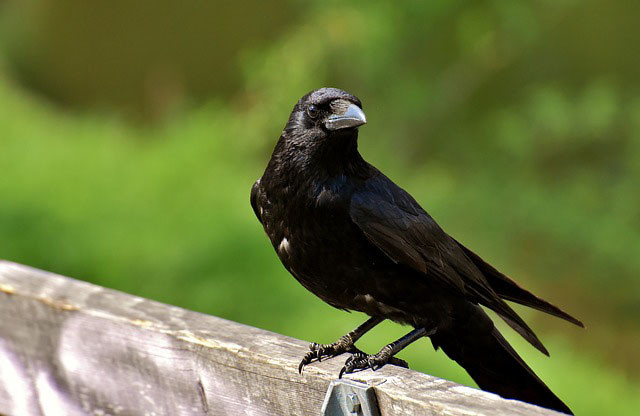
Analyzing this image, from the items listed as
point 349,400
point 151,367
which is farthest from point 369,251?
point 349,400

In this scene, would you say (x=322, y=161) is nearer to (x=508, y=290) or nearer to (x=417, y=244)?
(x=417, y=244)

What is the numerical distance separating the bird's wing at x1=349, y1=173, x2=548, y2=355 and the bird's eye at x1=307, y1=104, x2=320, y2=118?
0.75 feet

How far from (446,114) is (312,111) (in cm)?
717

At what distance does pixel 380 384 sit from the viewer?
1769mm

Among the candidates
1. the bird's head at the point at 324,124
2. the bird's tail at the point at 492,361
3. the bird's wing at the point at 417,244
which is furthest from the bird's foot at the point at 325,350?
the bird's head at the point at 324,124

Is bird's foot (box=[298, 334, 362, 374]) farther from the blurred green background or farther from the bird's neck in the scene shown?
the blurred green background

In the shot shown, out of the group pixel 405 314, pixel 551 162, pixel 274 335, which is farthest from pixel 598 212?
pixel 274 335

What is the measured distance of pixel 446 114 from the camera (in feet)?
32.0

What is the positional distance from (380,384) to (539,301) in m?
0.89

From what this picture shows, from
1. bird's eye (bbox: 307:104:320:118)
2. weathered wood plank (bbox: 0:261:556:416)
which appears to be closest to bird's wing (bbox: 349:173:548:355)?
bird's eye (bbox: 307:104:320:118)

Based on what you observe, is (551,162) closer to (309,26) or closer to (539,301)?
(309,26)

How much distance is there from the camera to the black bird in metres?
2.60

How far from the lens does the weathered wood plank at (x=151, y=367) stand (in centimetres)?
178

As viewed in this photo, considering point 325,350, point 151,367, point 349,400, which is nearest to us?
point 349,400
